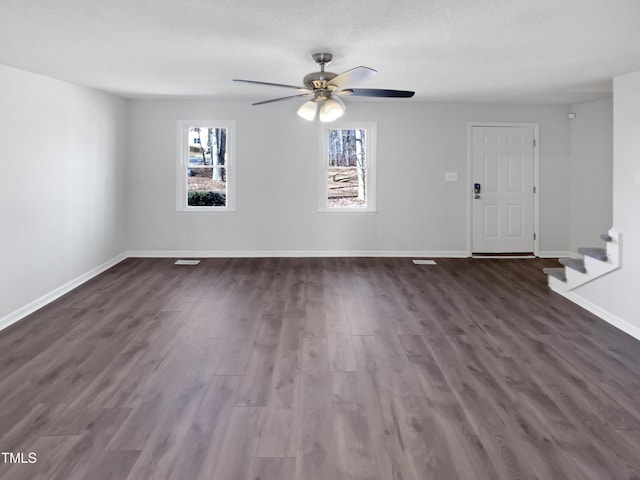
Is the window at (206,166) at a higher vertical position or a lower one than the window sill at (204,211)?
higher

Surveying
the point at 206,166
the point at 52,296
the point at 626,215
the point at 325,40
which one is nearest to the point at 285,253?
the point at 206,166

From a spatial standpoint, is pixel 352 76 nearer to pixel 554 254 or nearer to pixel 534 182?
pixel 534 182

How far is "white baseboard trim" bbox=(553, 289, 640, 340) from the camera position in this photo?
142 inches

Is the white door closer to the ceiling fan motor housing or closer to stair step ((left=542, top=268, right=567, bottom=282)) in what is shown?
stair step ((left=542, top=268, right=567, bottom=282))

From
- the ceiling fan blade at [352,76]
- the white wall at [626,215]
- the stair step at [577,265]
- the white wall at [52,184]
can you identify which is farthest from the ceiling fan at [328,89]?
the stair step at [577,265]

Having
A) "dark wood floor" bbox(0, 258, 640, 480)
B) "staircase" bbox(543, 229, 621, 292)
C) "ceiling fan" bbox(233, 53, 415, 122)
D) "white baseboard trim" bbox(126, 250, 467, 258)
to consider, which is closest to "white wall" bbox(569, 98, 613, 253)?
"white baseboard trim" bbox(126, 250, 467, 258)

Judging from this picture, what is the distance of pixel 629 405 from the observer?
7.97ft

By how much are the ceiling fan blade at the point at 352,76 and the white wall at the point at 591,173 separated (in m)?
4.52

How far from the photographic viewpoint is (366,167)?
261 inches

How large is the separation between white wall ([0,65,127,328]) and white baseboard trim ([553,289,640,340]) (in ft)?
17.2

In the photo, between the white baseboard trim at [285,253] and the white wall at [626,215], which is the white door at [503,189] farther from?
the white wall at [626,215]

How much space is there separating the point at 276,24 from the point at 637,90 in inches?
129

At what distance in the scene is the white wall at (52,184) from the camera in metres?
3.83

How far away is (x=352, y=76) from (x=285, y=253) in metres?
3.83
